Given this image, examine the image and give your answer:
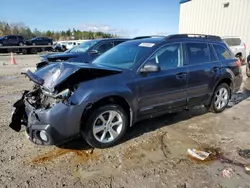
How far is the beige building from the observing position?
16641mm

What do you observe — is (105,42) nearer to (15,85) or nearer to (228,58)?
(15,85)

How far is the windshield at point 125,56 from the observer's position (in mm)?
4113

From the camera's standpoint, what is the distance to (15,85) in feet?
29.1

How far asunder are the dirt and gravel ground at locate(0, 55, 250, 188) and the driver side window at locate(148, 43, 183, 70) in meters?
1.25

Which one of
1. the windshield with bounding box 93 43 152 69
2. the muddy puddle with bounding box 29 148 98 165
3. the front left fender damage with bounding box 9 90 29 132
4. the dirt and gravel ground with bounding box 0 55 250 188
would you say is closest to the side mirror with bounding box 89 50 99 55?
the windshield with bounding box 93 43 152 69

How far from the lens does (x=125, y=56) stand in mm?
4434

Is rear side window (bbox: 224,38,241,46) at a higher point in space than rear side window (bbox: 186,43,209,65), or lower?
higher

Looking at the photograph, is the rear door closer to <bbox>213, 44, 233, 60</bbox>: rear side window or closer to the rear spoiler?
<bbox>213, 44, 233, 60</bbox>: rear side window

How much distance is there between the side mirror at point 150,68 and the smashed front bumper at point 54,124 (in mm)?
1279

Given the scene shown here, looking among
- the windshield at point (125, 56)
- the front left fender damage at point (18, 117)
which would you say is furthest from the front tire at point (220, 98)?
the front left fender damage at point (18, 117)

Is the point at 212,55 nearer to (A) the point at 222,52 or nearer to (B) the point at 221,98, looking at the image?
(A) the point at 222,52

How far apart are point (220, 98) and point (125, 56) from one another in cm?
266

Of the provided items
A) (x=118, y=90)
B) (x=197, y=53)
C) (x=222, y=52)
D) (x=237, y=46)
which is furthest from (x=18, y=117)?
(x=237, y=46)

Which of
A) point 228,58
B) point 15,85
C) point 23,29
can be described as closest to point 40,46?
point 15,85
